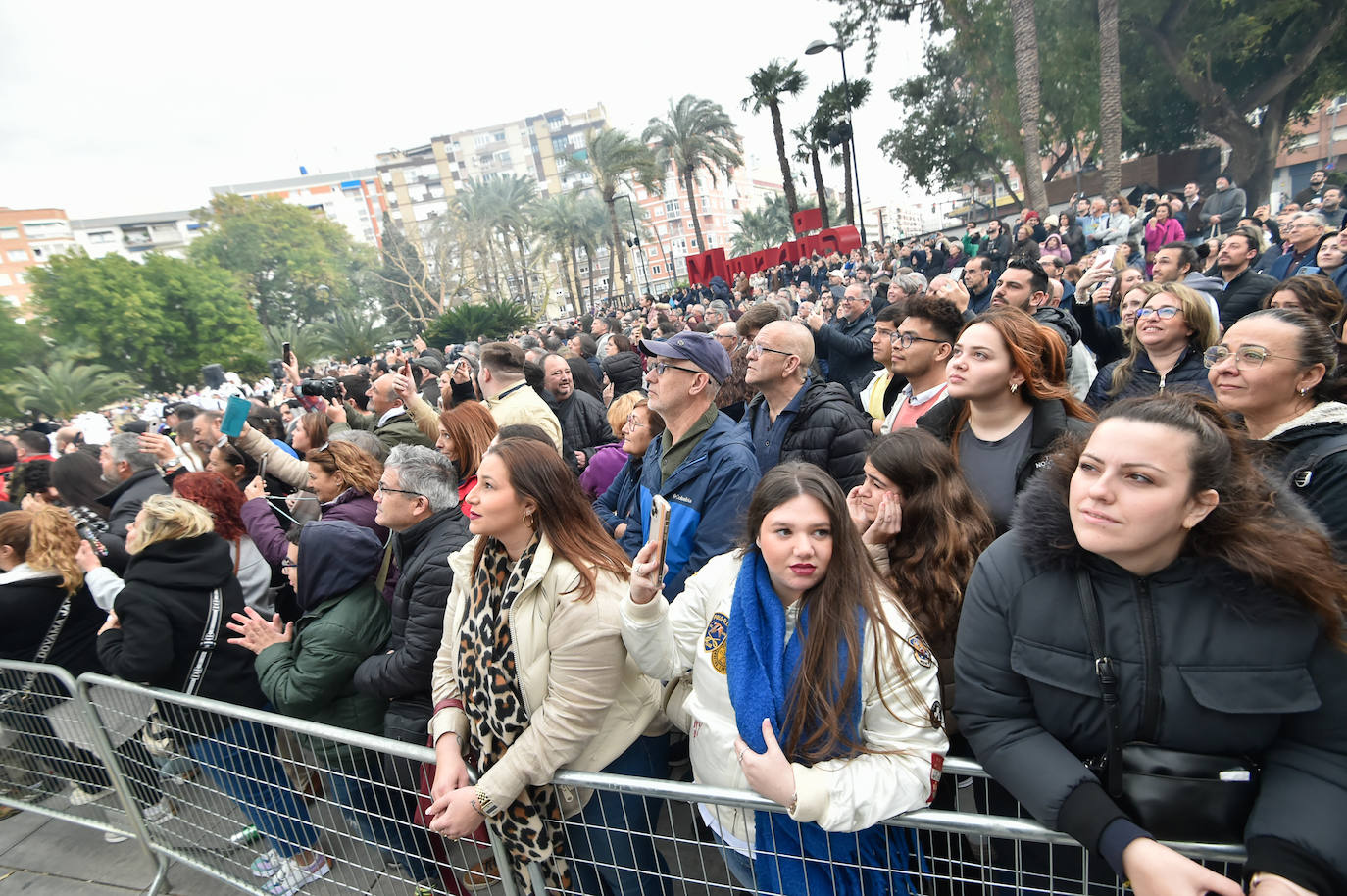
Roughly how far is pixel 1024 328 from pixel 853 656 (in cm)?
159

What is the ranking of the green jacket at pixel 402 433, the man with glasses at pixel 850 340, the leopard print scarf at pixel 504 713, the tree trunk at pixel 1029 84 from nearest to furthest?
the leopard print scarf at pixel 504 713
the green jacket at pixel 402 433
the man with glasses at pixel 850 340
the tree trunk at pixel 1029 84

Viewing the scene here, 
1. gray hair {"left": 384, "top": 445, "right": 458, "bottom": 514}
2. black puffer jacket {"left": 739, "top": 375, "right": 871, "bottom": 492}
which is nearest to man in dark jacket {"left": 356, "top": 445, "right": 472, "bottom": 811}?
gray hair {"left": 384, "top": 445, "right": 458, "bottom": 514}

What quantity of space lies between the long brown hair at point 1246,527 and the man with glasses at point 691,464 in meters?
1.48

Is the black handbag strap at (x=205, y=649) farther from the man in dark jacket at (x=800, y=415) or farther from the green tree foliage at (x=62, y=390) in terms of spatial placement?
the green tree foliage at (x=62, y=390)

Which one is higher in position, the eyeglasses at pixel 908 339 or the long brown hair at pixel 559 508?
the eyeglasses at pixel 908 339

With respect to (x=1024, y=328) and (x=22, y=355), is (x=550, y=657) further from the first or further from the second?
(x=22, y=355)

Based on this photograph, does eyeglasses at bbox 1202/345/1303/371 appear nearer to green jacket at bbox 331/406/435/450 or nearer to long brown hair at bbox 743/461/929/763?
long brown hair at bbox 743/461/929/763

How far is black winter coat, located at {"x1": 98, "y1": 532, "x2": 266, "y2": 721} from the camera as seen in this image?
2.86 m

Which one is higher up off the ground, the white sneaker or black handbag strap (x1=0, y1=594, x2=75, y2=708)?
black handbag strap (x1=0, y1=594, x2=75, y2=708)

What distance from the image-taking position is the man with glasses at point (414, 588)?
2.49 m

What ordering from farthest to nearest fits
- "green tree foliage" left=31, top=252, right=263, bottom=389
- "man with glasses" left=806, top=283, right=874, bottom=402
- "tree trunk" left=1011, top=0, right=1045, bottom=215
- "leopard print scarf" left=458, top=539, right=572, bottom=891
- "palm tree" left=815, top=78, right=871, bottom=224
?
"green tree foliage" left=31, top=252, right=263, bottom=389, "palm tree" left=815, top=78, right=871, bottom=224, "tree trunk" left=1011, top=0, right=1045, bottom=215, "man with glasses" left=806, top=283, right=874, bottom=402, "leopard print scarf" left=458, top=539, right=572, bottom=891

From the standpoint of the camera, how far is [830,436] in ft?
10.7

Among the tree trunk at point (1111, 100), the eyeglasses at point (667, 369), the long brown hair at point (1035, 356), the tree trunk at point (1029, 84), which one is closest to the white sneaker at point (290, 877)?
the eyeglasses at point (667, 369)

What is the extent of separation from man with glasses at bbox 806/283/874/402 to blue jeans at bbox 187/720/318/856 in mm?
4383
